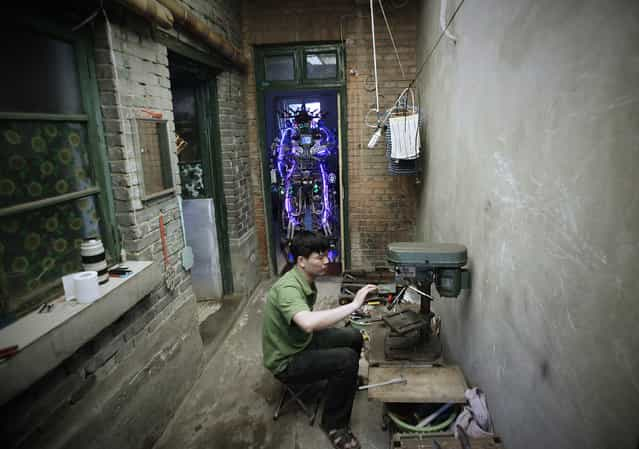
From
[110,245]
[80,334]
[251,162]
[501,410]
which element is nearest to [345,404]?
[501,410]

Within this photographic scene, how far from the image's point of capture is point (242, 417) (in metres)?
2.70

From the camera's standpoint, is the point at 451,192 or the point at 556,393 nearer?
the point at 556,393

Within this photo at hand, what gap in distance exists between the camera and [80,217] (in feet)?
7.12

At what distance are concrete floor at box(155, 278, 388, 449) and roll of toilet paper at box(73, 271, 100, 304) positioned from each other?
129 cm

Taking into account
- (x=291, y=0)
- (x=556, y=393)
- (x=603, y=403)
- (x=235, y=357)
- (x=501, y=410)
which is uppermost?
(x=291, y=0)

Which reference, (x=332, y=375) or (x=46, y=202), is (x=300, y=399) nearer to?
(x=332, y=375)

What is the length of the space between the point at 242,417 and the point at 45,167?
212 centimetres

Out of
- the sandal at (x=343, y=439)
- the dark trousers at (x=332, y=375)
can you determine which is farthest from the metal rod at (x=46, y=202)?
the sandal at (x=343, y=439)

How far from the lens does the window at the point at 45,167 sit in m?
1.74

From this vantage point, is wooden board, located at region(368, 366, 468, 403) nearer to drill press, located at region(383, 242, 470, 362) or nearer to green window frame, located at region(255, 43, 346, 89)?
drill press, located at region(383, 242, 470, 362)

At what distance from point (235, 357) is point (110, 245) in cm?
168

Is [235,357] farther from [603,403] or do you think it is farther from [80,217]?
[603,403]

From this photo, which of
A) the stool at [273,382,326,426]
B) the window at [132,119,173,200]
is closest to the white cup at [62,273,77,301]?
the window at [132,119,173,200]

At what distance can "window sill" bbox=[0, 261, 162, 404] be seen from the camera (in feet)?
4.66
